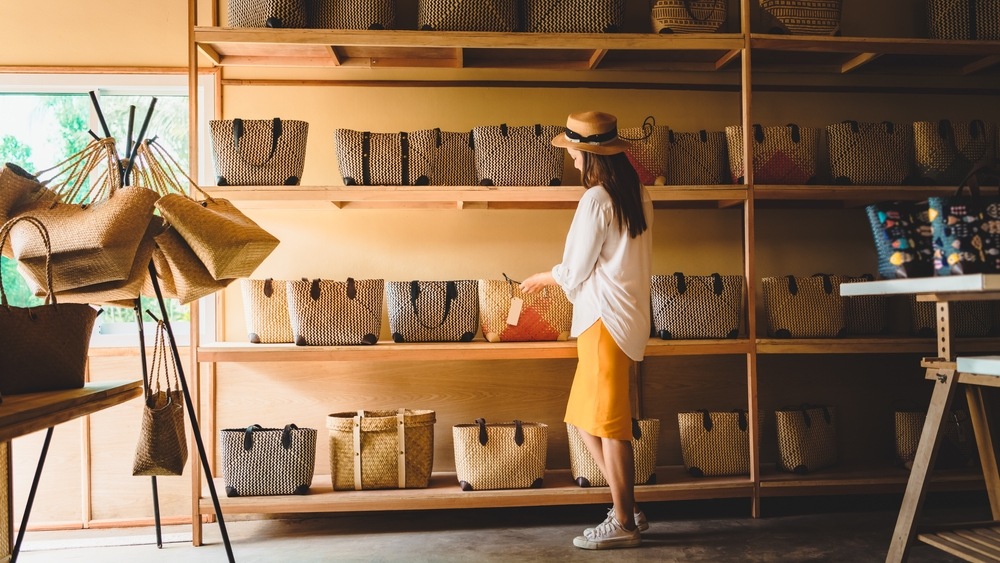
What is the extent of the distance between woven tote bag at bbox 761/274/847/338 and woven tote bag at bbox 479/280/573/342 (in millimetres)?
1040

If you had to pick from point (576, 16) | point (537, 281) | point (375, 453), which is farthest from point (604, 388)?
point (576, 16)

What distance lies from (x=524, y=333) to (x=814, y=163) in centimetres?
167

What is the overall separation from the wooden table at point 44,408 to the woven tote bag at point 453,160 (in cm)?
173

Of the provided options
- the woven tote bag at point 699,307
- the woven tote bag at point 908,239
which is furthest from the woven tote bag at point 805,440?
the woven tote bag at point 908,239

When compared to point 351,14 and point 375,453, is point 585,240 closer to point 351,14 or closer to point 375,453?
point 375,453

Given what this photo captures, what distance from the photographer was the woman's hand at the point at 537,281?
3.22 m

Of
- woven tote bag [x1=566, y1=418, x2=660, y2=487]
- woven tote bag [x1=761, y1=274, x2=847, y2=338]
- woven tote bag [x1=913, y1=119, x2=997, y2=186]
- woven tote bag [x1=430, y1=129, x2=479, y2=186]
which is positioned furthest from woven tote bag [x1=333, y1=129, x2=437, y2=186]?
woven tote bag [x1=913, y1=119, x2=997, y2=186]

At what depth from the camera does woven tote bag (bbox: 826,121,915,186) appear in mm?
3742

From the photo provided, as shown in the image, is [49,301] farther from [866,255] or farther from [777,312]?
[866,255]

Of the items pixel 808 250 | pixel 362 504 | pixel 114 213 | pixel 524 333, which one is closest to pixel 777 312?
pixel 808 250

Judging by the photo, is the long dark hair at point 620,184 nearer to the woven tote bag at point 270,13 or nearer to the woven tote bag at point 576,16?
the woven tote bag at point 576,16

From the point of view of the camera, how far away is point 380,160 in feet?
11.5

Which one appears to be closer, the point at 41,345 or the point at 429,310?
the point at 41,345

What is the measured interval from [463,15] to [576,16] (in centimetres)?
52
